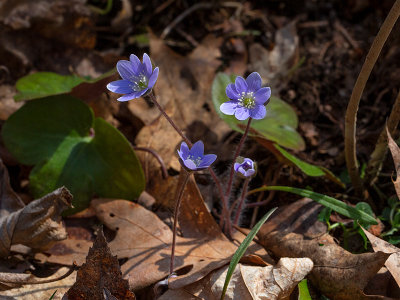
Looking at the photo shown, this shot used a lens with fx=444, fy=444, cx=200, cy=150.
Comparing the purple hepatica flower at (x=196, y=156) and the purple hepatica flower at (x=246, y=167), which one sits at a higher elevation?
the purple hepatica flower at (x=196, y=156)

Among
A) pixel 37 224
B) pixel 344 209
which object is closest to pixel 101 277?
pixel 37 224

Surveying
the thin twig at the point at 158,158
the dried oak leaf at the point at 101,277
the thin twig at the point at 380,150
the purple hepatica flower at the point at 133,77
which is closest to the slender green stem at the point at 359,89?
the thin twig at the point at 380,150

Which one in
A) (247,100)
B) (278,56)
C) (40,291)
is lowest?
(40,291)

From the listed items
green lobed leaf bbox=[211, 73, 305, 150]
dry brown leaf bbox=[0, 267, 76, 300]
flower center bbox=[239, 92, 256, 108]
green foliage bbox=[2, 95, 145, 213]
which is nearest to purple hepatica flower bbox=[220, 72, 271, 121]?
flower center bbox=[239, 92, 256, 108]

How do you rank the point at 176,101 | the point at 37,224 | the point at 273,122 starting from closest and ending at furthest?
the point at 37,224 < the point at 273,122 < the point at 176,101

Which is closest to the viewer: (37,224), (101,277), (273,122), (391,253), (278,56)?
(391,253)

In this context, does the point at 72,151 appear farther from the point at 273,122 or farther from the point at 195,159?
the point at 273,122

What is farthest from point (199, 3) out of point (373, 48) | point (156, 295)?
point (156, 295)

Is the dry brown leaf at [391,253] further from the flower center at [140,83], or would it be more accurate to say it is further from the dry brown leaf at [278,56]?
the dry brown leaf at [278,56]
